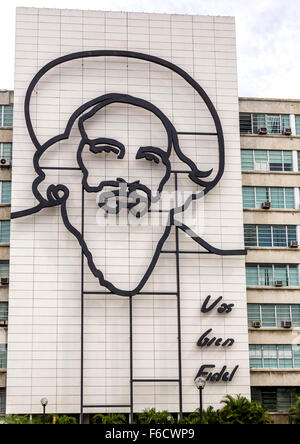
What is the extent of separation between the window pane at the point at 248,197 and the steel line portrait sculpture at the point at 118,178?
263cm

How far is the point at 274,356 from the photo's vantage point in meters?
31.7

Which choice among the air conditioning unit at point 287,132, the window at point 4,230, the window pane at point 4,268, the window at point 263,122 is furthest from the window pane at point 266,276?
the window at point 4,230

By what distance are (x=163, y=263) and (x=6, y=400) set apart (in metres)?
8.26

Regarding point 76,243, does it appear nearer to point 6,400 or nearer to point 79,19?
point 6,400

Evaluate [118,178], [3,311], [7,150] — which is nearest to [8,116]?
[7,150]

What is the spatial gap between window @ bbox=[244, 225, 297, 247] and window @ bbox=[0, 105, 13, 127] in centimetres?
1154

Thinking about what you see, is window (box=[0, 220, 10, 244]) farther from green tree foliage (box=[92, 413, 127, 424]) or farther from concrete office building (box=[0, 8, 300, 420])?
green tree foliage (box=[92, 413, 127, 424])

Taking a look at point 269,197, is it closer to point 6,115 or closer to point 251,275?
point 251,275

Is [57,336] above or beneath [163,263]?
beneath

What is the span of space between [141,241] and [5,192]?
6535 mm

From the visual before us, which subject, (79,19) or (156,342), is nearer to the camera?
(156,342)

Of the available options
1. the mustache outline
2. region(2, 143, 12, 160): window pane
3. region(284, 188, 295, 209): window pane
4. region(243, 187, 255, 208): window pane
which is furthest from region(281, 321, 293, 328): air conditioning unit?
region(2, 143, 12, 160): window pane

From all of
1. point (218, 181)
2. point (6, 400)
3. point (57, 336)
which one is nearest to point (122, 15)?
point (218, 181)
